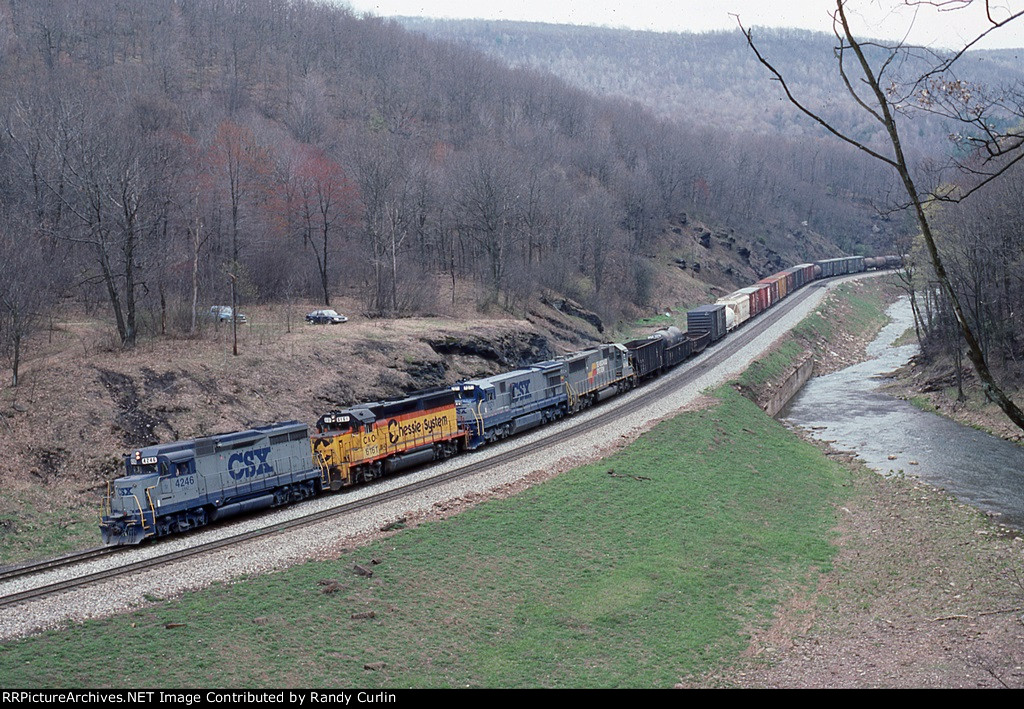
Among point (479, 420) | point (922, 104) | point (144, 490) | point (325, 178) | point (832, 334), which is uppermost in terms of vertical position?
point (325, 178)

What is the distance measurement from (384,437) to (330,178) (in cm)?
4430

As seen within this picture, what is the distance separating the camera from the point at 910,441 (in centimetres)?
3984

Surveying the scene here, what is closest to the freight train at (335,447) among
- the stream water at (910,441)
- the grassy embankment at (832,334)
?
the grassy embankment at (832,334)

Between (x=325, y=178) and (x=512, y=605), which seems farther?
(x=325, y=178)

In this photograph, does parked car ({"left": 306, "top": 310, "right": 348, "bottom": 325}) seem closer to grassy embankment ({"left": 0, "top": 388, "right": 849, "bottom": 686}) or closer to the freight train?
the freight train

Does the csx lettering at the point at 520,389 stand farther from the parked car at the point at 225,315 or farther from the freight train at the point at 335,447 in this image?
the parked car at the point at 225,315

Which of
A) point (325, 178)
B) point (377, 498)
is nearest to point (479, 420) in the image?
point (377, 498)

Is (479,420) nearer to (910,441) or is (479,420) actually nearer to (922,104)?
(910,441)

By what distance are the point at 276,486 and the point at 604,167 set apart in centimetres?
9591

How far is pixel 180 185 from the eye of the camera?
56031 millimetres

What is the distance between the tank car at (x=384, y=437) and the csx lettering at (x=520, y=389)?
163 inches

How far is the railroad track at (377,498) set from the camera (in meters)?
19.6

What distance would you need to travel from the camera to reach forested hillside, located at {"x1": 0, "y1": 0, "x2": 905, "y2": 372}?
141 ft
